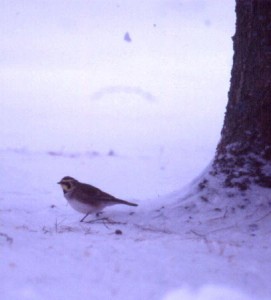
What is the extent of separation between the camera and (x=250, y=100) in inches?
228

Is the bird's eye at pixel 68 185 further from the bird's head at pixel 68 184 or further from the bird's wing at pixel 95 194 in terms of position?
the bird's wing at pixel 95 194

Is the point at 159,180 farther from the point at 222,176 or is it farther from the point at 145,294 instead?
the point at 145,294

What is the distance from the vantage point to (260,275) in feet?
12.1

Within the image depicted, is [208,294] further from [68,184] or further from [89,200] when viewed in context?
[68,184]

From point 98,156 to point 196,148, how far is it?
102 inches

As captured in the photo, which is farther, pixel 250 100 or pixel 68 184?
pixel 68 184

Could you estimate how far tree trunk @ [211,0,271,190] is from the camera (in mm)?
5691

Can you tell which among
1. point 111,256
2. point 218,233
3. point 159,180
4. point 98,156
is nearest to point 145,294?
point 111,256

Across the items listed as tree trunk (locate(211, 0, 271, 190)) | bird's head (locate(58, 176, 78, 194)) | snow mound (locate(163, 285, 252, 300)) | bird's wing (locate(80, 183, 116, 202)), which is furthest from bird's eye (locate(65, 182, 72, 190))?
snow mound (locate(163, 285, 252, 300))

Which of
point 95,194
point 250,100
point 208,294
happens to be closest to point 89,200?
point 95,194

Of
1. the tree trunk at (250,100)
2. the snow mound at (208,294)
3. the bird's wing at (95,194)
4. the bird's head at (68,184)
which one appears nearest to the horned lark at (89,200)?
the bird's wing at (95,194)

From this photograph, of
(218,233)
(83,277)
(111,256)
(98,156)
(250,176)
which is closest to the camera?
(83,277)

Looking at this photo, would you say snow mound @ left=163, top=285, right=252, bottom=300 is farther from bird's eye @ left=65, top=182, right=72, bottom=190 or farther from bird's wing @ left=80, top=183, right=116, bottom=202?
bird's eye @ left=65, top=182, right=72, bottom=190

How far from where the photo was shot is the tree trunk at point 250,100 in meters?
5.69
